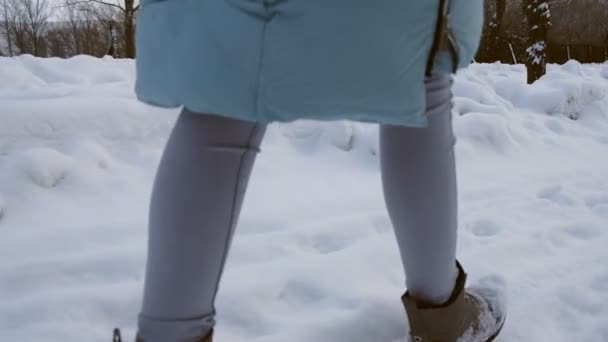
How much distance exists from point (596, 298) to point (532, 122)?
224 centimetres

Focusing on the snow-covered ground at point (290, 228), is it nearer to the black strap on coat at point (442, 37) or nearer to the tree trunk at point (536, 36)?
the black strap on coat at point (442, 37)

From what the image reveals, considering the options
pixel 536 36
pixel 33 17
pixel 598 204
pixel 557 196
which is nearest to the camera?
pixel 598 204

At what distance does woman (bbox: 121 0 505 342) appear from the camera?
55 cm

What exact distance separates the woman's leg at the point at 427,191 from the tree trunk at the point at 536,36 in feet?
23.8

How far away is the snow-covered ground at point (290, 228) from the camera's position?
40.1 inches

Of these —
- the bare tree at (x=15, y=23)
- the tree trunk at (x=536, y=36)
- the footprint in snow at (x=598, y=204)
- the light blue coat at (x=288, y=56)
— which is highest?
the light blue coat at (x=288, y=56)

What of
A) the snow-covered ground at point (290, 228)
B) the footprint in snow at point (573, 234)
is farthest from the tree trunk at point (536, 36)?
the footprint in snow at point (573, 234)

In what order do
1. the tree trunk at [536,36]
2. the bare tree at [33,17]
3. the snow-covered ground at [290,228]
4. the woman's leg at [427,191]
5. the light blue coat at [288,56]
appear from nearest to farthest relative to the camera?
the light blue coat at [288,56], the woman's leg at [427,191], the snow-covered ground at [290,228], the tree trunk at [536,36], the bare tree at [33,17]

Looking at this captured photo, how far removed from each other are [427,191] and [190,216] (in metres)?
0.35

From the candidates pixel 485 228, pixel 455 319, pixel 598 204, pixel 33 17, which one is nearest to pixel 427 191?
pixel 455 319

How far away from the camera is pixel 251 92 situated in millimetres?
551

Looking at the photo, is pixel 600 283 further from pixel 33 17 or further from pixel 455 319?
pixel 33 17

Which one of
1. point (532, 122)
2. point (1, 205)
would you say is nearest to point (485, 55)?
point (532, 122)

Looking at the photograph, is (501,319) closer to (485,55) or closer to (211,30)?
(211,30)
